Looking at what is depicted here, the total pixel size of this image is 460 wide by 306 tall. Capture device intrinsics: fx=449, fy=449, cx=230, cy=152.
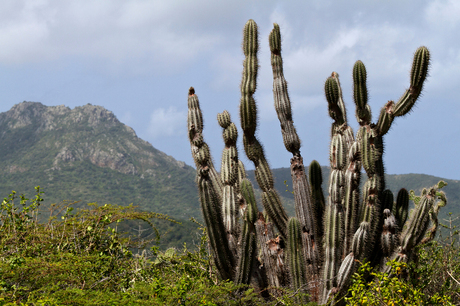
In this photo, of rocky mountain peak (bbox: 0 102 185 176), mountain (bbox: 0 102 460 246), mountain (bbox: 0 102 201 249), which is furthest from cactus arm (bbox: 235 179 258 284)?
rocky mountain peak (bbox: 0 102 185 176)

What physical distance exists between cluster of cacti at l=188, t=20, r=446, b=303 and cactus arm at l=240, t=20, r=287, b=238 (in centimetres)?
2

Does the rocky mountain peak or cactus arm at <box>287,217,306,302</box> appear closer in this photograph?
cactus arm at <box>287,217,306,302</box>

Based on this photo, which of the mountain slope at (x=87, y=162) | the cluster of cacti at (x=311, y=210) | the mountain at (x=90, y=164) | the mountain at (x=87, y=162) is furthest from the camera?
the mountain slope at (x=87, y=162)

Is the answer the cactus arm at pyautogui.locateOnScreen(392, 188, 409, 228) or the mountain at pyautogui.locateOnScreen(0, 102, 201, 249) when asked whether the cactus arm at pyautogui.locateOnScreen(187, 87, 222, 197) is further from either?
the mountain at pyautogui.locateOnScreen(0, 102, 201, 249)

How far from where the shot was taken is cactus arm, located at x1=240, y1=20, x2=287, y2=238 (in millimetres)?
7211

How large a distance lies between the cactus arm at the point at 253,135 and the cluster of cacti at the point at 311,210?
2cm

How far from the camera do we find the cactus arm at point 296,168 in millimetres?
6809

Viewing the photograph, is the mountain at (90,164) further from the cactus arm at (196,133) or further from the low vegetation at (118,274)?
the cactus arm at (196,133)

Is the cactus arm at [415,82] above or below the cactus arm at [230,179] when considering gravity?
above

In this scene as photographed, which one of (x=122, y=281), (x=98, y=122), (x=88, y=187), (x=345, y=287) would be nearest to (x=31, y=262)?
(x=122, y=281)

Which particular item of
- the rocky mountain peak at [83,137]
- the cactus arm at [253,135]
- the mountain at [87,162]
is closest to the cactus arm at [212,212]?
the cactus arm at [253,135]

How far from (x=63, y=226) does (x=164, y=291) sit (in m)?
4.35

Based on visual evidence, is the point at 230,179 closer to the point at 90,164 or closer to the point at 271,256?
the point at 271,256

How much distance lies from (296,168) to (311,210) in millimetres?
710
